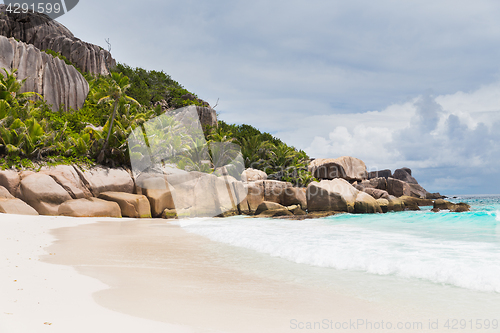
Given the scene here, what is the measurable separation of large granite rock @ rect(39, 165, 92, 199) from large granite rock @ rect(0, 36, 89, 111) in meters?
13.3

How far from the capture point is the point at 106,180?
1894 centimetres

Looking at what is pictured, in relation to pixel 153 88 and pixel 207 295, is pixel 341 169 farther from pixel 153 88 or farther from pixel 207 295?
pixel 207 295

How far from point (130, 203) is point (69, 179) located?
139 inches

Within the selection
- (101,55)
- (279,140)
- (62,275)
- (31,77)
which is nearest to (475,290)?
(62,275)

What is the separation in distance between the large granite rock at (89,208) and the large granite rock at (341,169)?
2876cm

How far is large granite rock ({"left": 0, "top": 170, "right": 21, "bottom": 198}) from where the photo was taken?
14867 millimetres

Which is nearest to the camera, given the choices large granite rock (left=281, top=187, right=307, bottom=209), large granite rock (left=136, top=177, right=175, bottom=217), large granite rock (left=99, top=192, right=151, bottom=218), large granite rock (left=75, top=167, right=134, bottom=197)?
large granite rock (left=99, top=192, right=151, bottom=218)

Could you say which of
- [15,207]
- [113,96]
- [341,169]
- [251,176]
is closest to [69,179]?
[15,207]

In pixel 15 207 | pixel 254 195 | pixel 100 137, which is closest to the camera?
pixel 15 207

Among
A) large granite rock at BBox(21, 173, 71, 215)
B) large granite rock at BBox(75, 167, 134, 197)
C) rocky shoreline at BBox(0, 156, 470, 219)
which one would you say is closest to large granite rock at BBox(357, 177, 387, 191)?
rocky shoreline at BBox(0, 156, 470, 219)

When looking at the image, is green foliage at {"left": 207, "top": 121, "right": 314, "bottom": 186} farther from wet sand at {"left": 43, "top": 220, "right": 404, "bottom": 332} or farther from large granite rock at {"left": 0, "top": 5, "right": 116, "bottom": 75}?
wet sand at {"left": 43, "top": 220, "right": 404, "bottom": 332}

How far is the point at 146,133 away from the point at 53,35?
101 feet

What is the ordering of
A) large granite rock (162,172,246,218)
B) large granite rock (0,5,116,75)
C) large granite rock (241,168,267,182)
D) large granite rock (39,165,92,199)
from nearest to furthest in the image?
large granite rock (39,165,92,199)
large granite rock (162,172,246,218)
large granite rock (241,168,267,182)
large granite rock (0,5,116,75)

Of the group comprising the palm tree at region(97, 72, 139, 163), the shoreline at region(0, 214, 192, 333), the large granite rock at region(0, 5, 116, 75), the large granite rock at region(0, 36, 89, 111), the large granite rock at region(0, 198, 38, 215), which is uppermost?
the large granite rock at region(0, 5, 116, 75)
